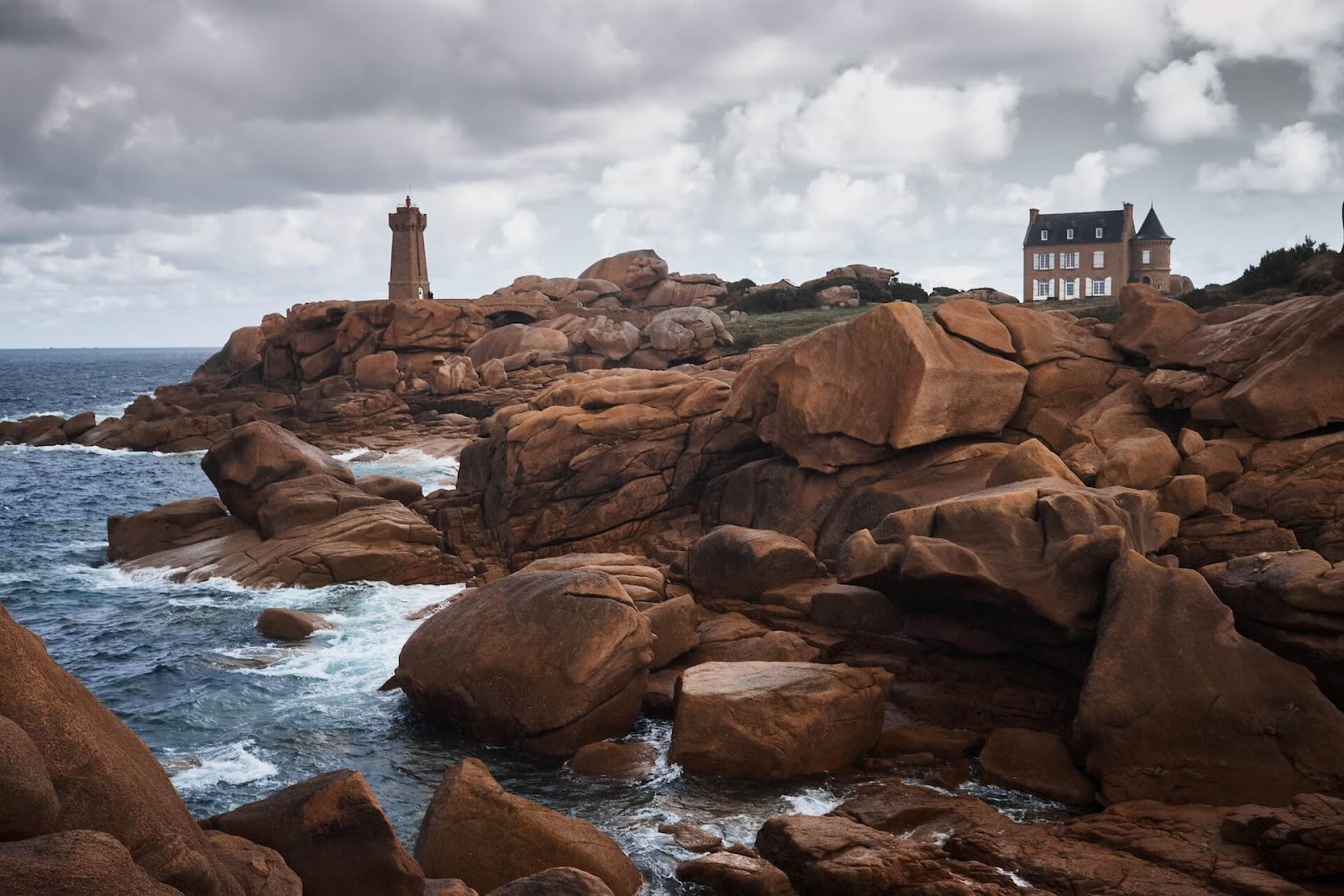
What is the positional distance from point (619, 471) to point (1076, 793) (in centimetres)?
1771

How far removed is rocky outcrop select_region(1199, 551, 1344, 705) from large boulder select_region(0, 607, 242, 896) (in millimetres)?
13425

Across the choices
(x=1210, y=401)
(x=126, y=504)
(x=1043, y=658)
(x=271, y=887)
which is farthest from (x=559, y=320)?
(x=271, y=887)

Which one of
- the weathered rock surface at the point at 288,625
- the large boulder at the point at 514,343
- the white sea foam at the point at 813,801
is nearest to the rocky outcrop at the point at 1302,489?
the white sea foam at the point at 813,801

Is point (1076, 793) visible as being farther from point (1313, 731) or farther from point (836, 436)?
point (836, 436)

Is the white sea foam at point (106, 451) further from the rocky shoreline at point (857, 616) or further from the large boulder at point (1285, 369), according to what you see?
the large boulder at point (1285, 369)

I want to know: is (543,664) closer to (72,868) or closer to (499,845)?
(499,845)

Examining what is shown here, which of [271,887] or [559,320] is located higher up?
[559,320]

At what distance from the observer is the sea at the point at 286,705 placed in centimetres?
1583

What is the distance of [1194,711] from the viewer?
15.1 m

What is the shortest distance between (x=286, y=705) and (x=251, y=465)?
45.1ft

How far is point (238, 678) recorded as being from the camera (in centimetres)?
2264

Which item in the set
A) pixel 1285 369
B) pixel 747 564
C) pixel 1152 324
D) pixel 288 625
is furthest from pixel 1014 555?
pixel 288 625

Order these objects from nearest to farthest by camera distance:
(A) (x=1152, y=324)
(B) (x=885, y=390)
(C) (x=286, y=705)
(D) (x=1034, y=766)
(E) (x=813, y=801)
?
(E) (x=813, y=801) → (D) (x=1034, y=766) → (C) (x=286, y=705) → (B) (x=885, y=390) → (A) (x=1152, y=324)

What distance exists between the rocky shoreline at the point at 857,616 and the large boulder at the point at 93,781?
0.03m
